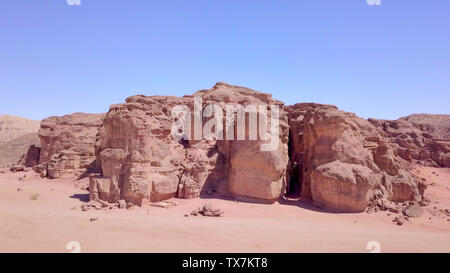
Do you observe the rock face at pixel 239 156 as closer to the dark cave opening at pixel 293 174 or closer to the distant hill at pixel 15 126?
the dark cave opening at pixel 293 174

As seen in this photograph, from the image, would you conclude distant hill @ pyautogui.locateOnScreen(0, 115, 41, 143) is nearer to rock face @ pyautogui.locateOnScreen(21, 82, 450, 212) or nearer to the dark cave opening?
rock face @ pyautogui.locateOnScreen(21, 82, 450, 212)

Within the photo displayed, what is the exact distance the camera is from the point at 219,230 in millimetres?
8094

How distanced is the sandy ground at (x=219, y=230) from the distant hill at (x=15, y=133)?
2973 cm

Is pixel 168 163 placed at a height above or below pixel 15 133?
below

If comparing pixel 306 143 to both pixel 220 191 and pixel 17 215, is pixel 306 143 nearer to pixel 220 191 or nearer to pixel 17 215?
pixel 220 191

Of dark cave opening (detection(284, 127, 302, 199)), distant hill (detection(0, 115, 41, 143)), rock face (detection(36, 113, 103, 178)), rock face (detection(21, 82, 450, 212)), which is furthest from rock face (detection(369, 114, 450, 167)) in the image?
distant hill (detection(0, 115, 41, 143))

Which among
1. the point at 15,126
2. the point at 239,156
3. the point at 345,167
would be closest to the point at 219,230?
the point at 239,156

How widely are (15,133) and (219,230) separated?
67.0 meters

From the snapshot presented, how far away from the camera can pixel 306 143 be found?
13820 mm

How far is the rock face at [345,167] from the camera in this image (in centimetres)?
1084

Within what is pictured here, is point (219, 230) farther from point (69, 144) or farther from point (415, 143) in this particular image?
point (415, 143)

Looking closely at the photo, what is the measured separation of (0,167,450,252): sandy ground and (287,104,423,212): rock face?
737mm

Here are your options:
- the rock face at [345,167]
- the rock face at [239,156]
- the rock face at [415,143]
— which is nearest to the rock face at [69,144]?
the rock face at [239,156]
